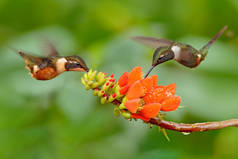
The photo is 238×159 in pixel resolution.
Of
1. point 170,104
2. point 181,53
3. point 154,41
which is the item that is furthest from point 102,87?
point 154,41

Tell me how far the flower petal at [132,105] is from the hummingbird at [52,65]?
21 centimetres

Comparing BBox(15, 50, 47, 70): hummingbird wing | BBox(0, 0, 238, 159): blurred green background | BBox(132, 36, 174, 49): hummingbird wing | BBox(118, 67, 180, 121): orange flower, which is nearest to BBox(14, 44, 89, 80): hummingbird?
BBox(15, 50, 47, 70): hummingbird wing

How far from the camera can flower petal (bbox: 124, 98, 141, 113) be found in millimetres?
1522

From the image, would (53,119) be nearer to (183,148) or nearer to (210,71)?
(183,148)

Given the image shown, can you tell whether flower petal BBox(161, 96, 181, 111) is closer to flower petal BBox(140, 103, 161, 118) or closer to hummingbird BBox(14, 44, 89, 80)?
flower petal BBox(140, 103, 161, 118)

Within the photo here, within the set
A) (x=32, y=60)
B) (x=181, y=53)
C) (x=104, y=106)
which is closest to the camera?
(x=32, y=60)

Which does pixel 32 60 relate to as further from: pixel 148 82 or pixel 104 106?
pixel 104 106

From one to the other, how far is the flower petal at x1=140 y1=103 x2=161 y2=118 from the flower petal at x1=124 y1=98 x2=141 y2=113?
0.11ft

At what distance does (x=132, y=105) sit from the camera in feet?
5.01

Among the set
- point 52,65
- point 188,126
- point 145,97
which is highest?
point 52,65

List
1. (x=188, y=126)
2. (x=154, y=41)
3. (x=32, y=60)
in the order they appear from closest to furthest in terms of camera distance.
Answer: (x=188, y=126), (x=32, y=60), (x=154, y=41)

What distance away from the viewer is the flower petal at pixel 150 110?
4.90 ft

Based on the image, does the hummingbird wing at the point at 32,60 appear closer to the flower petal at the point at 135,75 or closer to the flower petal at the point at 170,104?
the flower petal at the point at 135,75

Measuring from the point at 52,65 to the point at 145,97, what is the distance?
1.32 feet
